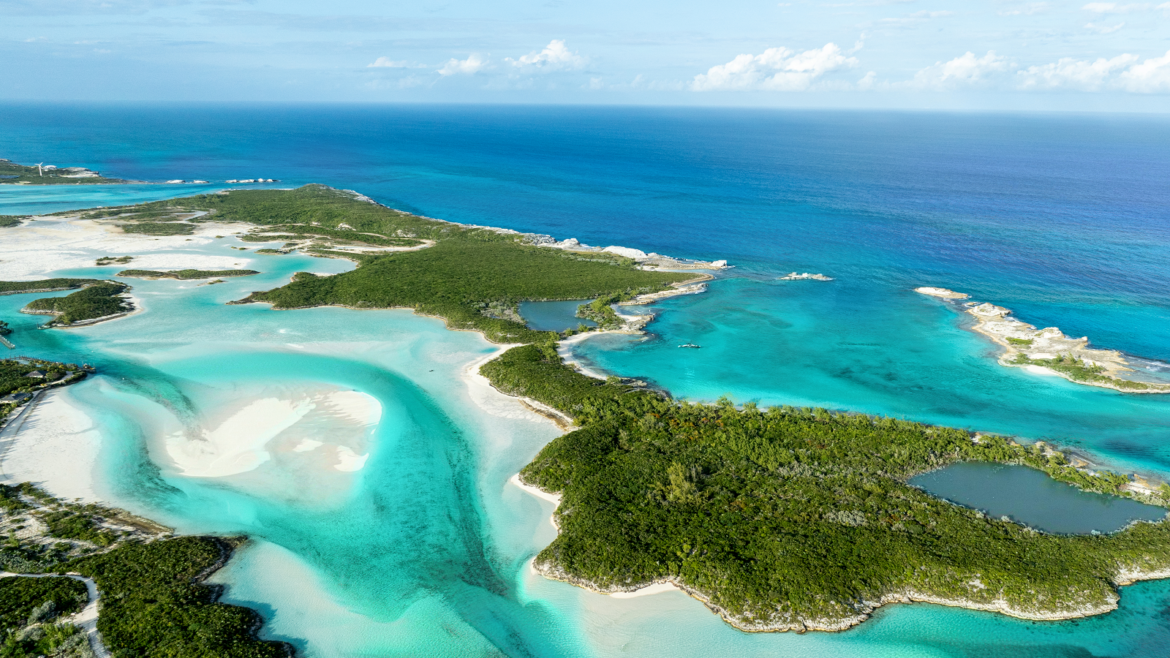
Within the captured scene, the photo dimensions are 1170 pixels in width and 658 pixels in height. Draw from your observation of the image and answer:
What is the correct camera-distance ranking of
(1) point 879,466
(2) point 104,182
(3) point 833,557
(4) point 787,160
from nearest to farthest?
1. (3) point 833,557
2. (1) point 879,466
3. (2) point 104,182
4. (4) point 787,160

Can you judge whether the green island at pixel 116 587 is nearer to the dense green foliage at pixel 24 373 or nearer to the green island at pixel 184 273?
the dense green foliage at pixel 24 373

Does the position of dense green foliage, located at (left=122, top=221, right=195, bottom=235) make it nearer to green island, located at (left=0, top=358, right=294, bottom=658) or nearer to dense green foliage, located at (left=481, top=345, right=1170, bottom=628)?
green island, located at (left=0, top=358, right=294, bottom=658)

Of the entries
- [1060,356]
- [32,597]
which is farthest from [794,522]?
[1060,356]

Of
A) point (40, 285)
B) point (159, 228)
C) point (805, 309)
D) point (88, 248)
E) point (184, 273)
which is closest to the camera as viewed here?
point (40, 285)

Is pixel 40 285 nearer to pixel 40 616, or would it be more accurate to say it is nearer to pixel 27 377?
pixel 27 377

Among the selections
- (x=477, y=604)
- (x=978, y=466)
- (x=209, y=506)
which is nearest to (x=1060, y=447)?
(x=978, y=466)

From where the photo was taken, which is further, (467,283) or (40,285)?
(467,283)

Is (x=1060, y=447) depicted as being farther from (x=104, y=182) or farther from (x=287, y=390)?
(x=104, y=182)

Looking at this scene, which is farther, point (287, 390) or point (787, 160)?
point (787, 160)
